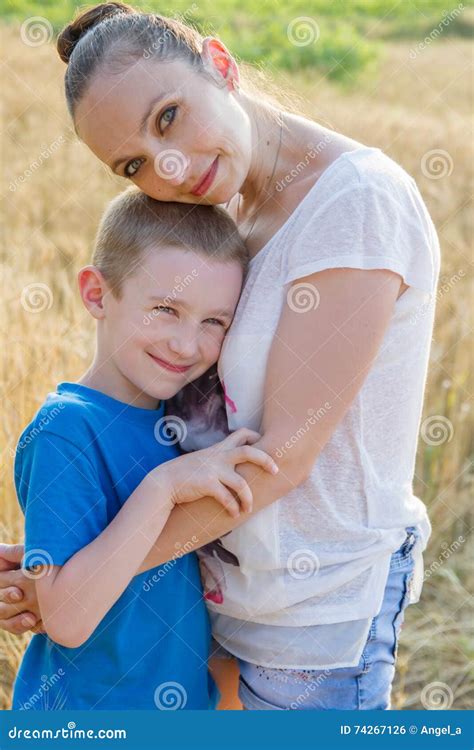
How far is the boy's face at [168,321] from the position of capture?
168 centimetres

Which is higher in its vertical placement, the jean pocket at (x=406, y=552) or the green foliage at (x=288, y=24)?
the green foliage at (x=288, y=24)

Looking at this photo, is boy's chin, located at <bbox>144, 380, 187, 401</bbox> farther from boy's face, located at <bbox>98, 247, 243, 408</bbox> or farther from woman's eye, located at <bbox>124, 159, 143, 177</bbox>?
woman's eye, located at <bbox>124, 159, 143, 177</bbox>

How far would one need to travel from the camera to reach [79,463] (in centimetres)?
157

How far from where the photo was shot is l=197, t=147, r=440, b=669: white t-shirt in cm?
159

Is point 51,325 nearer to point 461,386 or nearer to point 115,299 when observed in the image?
point 115,299

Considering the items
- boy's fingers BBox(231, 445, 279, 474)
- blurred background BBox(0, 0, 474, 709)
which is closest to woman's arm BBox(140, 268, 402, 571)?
boy's fingers BBox(231, 445, 279, 474)

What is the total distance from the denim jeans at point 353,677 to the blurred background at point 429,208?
806mm

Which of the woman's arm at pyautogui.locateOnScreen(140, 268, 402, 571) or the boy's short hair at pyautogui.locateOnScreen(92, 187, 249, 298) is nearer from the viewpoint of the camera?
the woman's arm at pyautogui.locateOnScreen(140, 268, 402, 571)

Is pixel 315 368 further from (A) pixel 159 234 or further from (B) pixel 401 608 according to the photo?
(B) pixel 401 608

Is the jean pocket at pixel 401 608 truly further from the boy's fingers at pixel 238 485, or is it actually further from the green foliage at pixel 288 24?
the green foliage at pixel 288 24

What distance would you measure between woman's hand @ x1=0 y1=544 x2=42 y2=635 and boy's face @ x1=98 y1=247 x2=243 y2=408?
38 centimetres

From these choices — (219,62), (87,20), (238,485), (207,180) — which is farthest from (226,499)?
(87,20)

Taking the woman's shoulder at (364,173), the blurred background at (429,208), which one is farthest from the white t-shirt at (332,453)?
the blurred background at (429,208)

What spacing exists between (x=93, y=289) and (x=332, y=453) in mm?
552
